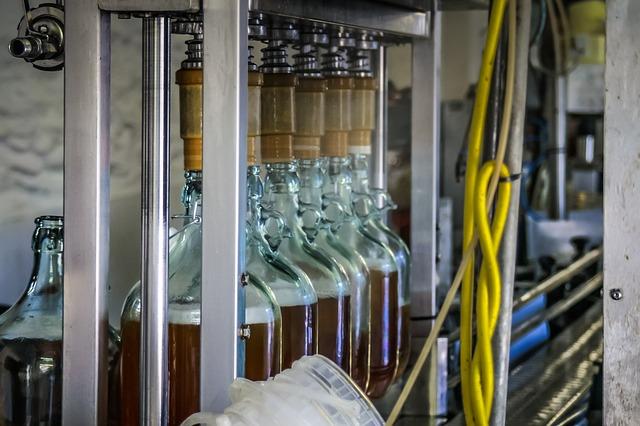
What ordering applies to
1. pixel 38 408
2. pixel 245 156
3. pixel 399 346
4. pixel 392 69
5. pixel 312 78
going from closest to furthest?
pixel 245 156
pixel 38 408
pixel 312 78
pixel 399 346
pixel 392 69

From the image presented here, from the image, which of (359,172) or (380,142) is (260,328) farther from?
(380,142)

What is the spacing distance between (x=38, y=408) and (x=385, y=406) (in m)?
0.60

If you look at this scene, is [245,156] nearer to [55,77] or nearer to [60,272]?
[60,272]

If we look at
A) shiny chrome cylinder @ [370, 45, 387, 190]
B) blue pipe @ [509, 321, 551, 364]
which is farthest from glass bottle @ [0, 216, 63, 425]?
blue pipe @ [509, 321, 551, 364]

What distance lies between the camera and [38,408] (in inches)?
47.3

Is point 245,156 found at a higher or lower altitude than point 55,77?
lower

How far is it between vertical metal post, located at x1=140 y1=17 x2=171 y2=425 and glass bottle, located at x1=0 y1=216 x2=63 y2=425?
0.15 meters

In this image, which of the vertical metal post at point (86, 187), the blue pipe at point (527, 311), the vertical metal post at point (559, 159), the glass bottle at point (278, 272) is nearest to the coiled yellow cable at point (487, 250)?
the glass bottle at point (278, 272)

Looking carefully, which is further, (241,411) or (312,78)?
(312,78)

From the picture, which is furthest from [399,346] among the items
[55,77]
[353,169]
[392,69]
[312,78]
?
[392,69]

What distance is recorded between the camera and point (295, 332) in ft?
4.11

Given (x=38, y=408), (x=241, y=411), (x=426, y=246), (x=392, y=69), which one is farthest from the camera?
(x=392, y=69)

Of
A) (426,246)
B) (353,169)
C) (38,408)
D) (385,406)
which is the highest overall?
(353,169)

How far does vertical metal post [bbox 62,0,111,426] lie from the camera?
1.09m
